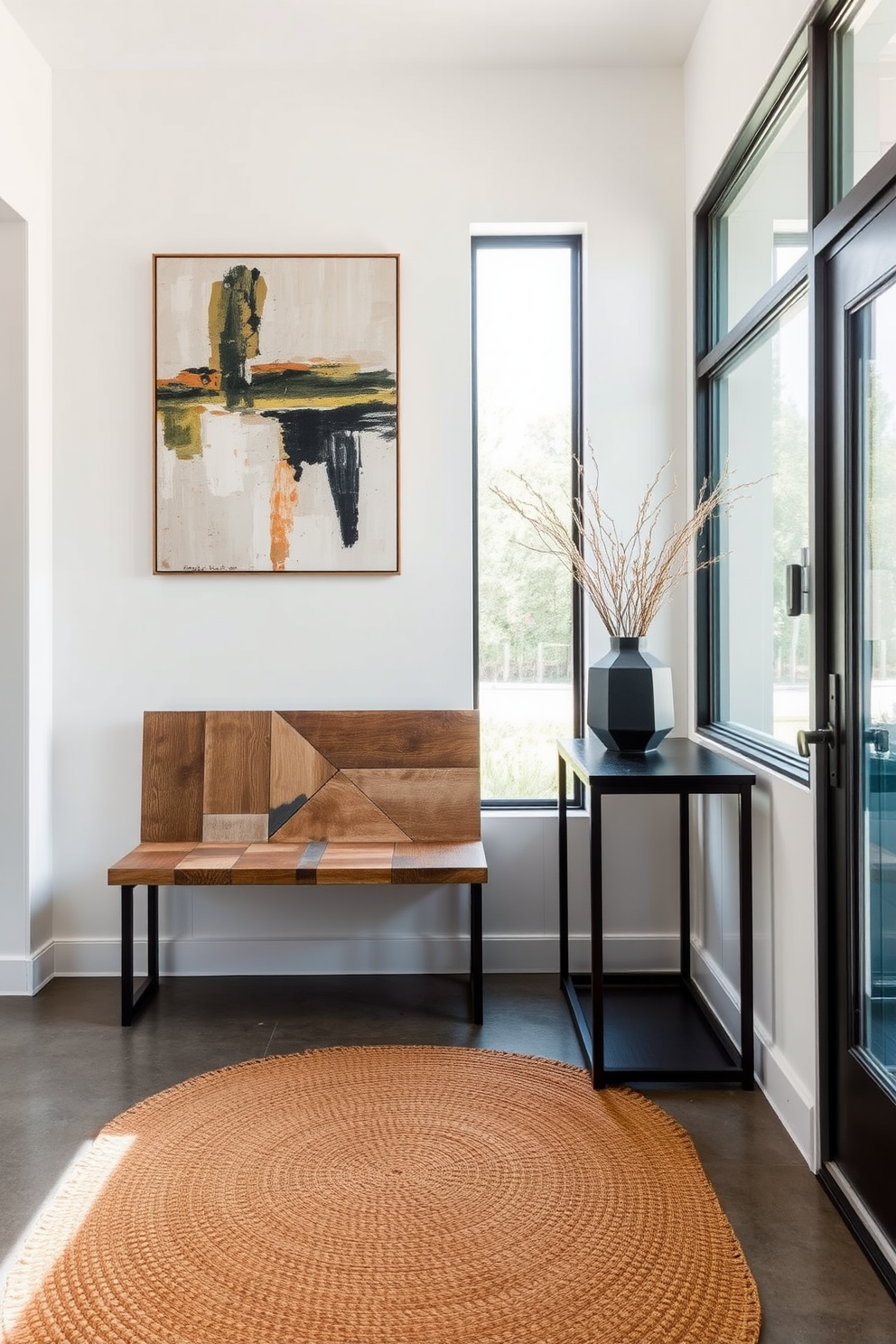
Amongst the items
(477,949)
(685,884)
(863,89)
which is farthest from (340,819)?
(863,89)

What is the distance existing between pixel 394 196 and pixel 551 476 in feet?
3.45

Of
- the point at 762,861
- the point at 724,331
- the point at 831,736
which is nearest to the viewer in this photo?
the point at 831,736

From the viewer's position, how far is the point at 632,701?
9.00ft

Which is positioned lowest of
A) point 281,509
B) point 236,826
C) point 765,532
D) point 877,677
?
point 236,826

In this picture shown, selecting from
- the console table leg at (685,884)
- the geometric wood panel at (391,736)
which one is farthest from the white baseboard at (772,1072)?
the geometric wood panel at (391,736)

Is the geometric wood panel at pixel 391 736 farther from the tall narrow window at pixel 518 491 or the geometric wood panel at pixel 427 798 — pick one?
the tall narrow window at pixel 518 491

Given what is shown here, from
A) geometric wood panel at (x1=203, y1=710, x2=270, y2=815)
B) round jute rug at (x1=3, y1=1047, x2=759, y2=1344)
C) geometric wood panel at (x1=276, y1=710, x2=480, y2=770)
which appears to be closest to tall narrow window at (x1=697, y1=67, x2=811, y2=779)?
geometric wood panel at (x1=276, y1=710, x2=480, y2=770)

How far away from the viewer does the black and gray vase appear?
2.74 meters

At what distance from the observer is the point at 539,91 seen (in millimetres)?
3293

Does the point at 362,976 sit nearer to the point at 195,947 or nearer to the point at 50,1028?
the point at 195,947

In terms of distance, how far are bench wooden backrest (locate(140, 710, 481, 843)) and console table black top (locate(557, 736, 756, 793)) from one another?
0.52 metres

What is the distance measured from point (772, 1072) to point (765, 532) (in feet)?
4.44

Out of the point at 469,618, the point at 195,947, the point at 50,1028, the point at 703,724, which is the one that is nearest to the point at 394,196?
the point at 469,618

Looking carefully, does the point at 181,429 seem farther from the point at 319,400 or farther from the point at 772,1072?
the point at 772,1072
